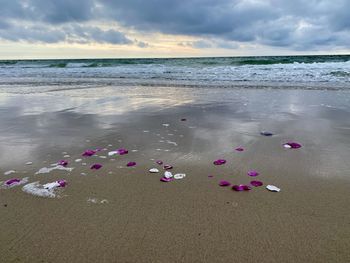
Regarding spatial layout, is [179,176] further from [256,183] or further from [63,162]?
[63,162]

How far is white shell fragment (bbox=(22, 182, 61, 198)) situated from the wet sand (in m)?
0.07

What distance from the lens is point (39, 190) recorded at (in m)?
3.27

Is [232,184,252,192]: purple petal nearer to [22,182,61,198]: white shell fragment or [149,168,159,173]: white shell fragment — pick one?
[149,168,159,173]: white shell fragment

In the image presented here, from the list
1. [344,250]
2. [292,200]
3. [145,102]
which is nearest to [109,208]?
[292,200]

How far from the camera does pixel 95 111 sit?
7910 mm

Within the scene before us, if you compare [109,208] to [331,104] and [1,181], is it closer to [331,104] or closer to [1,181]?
[1,181]

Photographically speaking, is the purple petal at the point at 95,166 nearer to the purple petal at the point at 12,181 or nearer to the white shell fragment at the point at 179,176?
Result: the purple petal at the point at 12,181

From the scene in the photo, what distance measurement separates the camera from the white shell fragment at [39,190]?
10.5 ft

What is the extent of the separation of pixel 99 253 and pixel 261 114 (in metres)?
5.82

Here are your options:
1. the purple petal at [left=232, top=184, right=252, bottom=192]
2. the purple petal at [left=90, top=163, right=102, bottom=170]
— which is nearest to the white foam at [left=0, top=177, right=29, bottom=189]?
the purple petal at [left=90, top=163, right=102, bottom=170]

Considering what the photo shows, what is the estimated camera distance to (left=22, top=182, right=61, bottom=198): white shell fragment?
3189 mm

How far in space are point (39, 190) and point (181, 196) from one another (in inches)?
60.6

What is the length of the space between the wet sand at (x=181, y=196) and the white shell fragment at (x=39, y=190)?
0.07 m

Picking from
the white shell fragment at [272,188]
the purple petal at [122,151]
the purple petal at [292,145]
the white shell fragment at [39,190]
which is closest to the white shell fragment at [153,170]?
the purple petal at [122,151]
